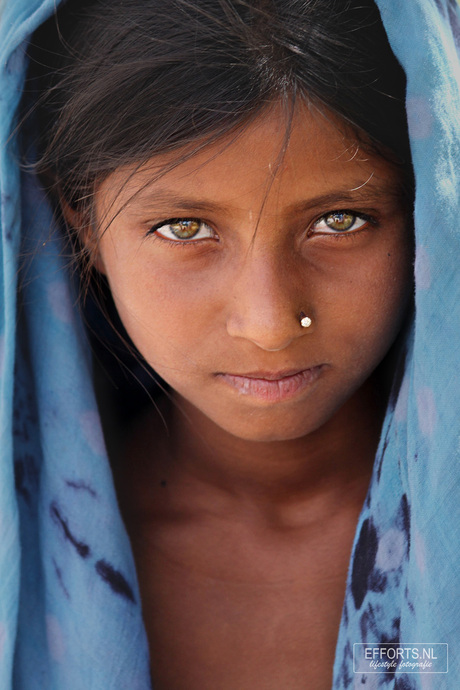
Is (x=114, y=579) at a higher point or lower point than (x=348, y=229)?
lower

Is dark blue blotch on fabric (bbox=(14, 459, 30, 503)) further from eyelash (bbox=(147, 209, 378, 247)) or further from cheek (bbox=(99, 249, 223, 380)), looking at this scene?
eyelash (bbox=(147, 209, 378, 247))

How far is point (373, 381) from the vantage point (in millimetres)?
1040

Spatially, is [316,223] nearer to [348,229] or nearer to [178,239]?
[348,229]

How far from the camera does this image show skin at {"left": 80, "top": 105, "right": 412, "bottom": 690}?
2.47ft

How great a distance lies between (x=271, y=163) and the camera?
73 centimetres

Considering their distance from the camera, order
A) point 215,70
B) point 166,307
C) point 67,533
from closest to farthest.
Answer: point 215,70 → point 166,307 → point 67,533

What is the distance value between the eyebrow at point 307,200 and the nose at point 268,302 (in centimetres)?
6

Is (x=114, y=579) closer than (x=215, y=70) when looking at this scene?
No

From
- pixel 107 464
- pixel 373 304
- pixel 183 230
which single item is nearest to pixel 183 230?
pixel 183 230

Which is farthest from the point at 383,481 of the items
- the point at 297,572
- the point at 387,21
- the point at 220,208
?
the point at 387,21

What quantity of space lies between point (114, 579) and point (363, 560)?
291 millimetres

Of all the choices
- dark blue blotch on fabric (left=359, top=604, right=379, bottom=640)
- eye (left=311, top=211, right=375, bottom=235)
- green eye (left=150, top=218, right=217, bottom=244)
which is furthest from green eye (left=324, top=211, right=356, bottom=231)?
dark blue blotch on fabric (left=359, top=604, right=379, bottom=640)

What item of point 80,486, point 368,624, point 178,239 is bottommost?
point 368,624

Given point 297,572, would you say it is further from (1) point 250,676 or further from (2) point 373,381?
(2) point 373,381
